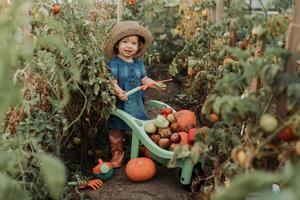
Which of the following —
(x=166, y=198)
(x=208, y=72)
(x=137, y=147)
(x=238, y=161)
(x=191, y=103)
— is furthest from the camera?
(x=191, y=103)

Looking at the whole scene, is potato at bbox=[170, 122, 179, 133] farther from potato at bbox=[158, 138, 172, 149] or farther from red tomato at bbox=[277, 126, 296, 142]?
red tomato at bbox=[277, 126, 296, 142]

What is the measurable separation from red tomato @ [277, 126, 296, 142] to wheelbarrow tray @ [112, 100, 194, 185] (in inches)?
42.8

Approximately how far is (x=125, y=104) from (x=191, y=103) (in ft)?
3.33

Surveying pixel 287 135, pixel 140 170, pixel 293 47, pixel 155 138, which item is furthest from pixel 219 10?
pixel 287 135

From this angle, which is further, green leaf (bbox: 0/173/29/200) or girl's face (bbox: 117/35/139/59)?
girl's face (bbox: 117/35/139/59)

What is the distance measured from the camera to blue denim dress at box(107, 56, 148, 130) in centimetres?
300

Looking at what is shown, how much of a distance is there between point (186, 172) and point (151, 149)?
0.24 metres

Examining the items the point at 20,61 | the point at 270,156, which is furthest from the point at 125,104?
the point at 270,156

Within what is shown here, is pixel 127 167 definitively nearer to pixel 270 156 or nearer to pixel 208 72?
pixel 208 72

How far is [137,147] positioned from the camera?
2.91 m

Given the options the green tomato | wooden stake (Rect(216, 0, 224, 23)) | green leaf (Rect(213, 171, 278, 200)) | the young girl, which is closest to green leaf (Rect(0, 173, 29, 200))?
green leaf (Rect(213, 171, 278, 200))

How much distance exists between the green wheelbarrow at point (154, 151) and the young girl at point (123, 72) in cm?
13

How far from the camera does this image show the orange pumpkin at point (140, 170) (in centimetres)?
278

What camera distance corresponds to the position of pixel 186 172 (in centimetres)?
274
